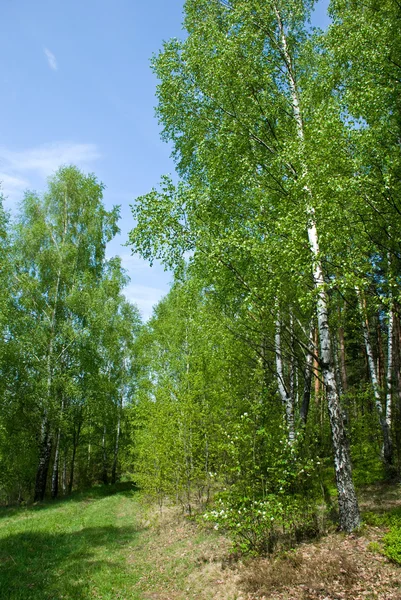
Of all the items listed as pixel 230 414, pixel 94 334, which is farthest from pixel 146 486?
pixel 94 334

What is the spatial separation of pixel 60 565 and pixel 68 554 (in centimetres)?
93

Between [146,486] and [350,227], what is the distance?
10.9 m

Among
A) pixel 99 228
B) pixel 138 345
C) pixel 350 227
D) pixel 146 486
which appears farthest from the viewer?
pixel 138 345

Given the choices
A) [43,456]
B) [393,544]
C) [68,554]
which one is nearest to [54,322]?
[43,456]

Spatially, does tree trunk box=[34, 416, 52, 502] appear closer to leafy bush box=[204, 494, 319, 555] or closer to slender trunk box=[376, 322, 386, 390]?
leafy bush box=[204, 494, 319, 555]

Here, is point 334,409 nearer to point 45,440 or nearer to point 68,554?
point 68,554

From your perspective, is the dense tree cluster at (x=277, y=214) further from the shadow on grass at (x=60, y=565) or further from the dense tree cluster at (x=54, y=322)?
the dense tree cluster at (x=54, y=322)

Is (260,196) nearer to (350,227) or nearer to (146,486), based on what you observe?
(350,227)

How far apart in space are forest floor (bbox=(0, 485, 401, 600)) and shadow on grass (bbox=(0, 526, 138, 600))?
0.02 metres

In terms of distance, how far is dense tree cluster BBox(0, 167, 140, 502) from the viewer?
17203 mm

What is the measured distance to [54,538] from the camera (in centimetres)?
1059

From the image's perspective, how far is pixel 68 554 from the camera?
897cm

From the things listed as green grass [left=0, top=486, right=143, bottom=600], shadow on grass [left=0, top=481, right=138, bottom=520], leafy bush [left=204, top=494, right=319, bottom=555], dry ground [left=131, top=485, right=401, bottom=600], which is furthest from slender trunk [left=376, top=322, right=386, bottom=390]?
shadow on grass [left=0, top=481, right=138, bottom=520]

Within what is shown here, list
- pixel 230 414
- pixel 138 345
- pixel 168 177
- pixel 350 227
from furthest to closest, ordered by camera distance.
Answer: pixel 138 345
pixel 230 414
pixel 168 177
pixel 350 227
